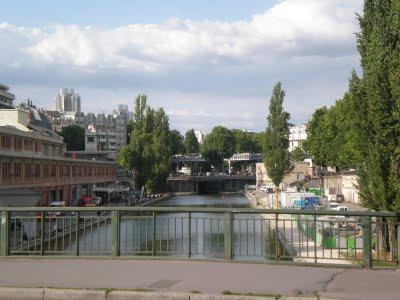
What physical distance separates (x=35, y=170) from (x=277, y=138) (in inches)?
1286

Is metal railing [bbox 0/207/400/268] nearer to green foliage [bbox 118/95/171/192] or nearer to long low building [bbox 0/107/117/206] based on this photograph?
long low building [bbox 0/107/117/206]

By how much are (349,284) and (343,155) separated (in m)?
61.6

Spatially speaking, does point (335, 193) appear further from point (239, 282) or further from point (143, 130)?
point (239, 282)

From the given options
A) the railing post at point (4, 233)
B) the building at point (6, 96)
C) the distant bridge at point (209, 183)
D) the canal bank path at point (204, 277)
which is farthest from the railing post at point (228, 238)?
the distant bridge at point (209, 183)

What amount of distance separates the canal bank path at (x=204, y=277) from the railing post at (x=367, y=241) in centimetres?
28

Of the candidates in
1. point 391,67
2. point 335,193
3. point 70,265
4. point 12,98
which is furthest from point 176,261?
point 12,98

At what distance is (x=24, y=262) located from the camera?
1342cm

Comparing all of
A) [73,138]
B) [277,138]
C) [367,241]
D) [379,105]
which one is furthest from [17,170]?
[73,138]

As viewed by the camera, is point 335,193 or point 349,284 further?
point 335,193

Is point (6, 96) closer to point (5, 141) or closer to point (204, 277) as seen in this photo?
point (5, 141)

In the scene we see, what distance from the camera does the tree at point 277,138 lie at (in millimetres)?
81062

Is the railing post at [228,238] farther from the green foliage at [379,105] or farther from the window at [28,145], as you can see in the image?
the window at [28,145]

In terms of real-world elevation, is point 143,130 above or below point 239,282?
above

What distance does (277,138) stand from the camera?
266ft
